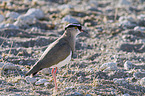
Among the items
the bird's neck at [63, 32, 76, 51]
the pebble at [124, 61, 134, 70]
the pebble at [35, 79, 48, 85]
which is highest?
the bird's neck at [63, 32, 76, 51]

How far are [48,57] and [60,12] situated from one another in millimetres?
5314

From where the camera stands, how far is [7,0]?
11156mm

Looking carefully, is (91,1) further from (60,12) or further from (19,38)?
(19,38)

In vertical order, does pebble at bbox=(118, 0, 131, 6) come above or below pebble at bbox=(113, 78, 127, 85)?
above

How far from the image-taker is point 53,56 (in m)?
4.92

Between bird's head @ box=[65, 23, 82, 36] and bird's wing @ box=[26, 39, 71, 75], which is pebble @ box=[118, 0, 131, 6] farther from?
bird's wing @ box=[26, 39, 71, 75]

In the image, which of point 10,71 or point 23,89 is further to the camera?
point 10,71

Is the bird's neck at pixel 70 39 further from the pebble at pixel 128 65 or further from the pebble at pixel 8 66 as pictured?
the pebble at pixel 128 65

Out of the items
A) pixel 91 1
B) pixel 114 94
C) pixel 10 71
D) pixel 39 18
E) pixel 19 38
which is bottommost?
pixel 114 94

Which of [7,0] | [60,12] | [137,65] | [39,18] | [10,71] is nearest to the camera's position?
[10,71]

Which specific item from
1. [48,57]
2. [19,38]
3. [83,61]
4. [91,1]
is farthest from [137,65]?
[91,1]

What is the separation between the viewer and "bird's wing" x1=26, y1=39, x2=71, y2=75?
4.77 metres

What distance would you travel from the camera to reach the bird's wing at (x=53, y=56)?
477 centimetres

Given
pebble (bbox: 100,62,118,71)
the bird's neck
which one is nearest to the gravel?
pebble (bbox: 100,62,118,71)
